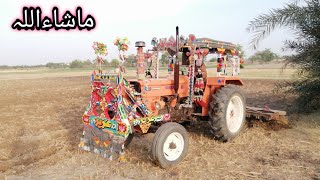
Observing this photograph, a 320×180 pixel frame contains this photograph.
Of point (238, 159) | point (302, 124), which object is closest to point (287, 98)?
point (302, 124)

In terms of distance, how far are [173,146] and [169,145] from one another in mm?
83

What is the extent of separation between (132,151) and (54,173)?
1602mm

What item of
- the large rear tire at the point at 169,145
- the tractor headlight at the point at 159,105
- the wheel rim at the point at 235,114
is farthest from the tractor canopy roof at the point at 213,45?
the large rear tire at the point at 169,145

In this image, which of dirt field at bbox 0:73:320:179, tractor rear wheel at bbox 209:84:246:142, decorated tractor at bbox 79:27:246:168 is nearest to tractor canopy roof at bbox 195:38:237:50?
decorated tractor at bbox 79:27:246:168

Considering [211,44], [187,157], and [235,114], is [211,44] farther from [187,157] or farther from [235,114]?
[187,157]

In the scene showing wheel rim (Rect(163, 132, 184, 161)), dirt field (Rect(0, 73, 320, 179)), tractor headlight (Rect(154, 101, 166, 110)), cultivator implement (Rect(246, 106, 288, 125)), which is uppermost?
tractor headlight (Rect(154, 101, 166, 110))

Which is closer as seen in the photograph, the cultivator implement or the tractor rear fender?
the tractor rear fender

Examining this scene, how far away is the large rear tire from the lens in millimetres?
5090

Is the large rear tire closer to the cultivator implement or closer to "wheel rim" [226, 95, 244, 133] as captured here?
"wheel rim" [226, 95, 244, 133]

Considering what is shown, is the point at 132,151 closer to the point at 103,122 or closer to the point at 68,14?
the point at 103,122

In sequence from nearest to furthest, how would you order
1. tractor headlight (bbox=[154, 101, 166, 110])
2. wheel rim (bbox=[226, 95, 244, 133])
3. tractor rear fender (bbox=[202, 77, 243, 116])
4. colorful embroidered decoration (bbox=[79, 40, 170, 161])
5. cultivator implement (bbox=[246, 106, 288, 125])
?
colorful embroidered decoration (bbox=[79, 40, 170, 161]) < tractor headlight (bbox=[154, 101, 166, 110]) < tractor rear fender (bbox=[202, 77, 243, 116]) < wheel rim (bbox=[226, 95, 244, 133]) < cultivator implement (bbox=[246, 106, 288, 125])

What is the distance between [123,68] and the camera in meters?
5.36

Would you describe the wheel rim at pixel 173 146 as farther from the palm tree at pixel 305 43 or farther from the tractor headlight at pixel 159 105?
the palm tree at pixel 305 43

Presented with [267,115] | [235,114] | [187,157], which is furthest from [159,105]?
[267,115]
